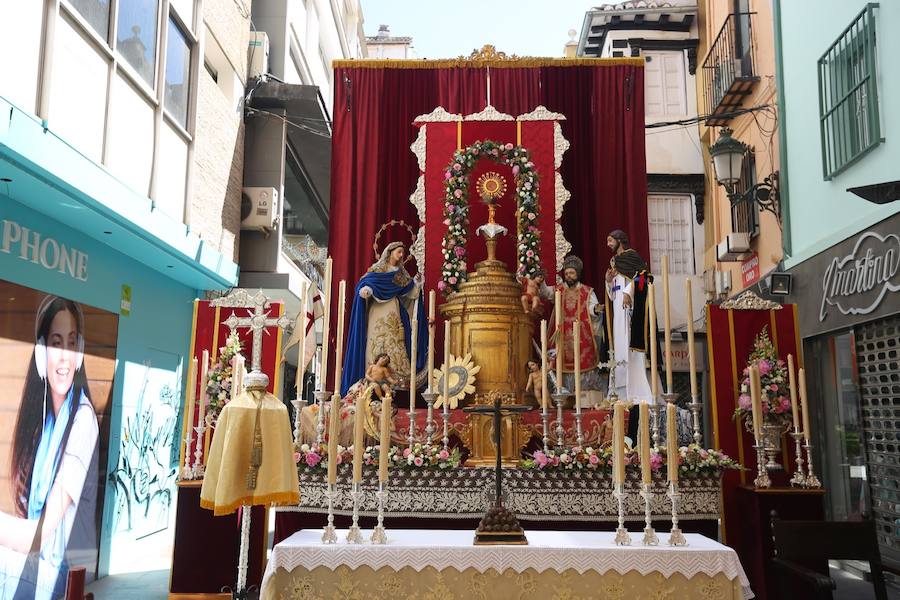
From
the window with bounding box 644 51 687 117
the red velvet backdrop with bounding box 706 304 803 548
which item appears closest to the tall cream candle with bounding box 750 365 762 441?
the red velvet backdrop with bounding box 706 304 803 548

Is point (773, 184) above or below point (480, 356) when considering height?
above

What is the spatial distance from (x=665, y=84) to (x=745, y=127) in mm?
3412

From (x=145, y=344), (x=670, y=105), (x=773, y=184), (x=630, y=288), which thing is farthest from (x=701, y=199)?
(x=145, y=344)

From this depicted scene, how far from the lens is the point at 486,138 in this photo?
398 inches

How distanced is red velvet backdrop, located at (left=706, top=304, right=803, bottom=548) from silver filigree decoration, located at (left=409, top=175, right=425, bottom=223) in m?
4.06

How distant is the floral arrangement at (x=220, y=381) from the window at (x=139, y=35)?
10.6ft

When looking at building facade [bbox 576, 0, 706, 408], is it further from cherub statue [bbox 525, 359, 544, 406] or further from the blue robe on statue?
cherub statue [bbox 525, 359, 544, 406]

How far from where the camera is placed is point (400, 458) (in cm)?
559

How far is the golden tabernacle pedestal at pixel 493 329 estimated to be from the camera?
23.5ft

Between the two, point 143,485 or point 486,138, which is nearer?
point 143,485

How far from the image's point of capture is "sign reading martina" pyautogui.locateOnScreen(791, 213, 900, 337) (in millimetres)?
7031

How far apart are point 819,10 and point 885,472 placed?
5224 millimetres

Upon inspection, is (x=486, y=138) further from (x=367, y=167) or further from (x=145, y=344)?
(x=145, y=344)

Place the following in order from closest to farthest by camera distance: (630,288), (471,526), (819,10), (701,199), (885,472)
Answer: (471,526) < (630,288) < (885,472) < (819,10) < (701,199)
